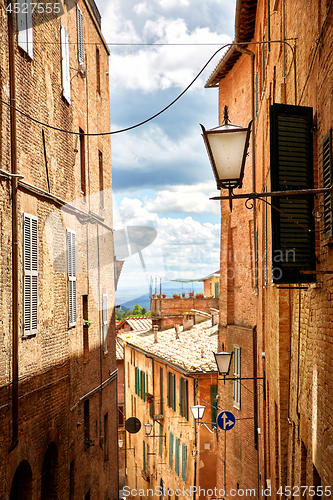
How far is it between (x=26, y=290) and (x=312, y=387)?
5.45 meters

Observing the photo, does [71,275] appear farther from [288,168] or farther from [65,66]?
[288,168]

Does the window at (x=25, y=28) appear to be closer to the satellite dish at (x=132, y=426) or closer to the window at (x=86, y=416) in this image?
the window at (x=86, y=416)

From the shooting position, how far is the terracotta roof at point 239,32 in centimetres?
1502

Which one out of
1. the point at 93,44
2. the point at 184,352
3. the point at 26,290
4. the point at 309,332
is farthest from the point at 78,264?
the point at 184,352

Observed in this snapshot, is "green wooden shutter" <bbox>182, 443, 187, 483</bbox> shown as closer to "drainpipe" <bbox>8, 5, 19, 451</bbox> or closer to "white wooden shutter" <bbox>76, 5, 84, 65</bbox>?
"drainpipe" <bbox>8, 5, 19, 451</bbox>

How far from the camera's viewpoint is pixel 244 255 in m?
17.8

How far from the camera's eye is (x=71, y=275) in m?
13.2

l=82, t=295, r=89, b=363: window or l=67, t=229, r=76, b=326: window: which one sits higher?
l=67, t=229, r=76, b=326: window

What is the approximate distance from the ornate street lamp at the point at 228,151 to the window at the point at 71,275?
830 cm

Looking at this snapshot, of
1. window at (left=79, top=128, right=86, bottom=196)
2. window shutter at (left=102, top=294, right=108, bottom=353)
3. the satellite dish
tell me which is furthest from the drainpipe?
the satellite dish

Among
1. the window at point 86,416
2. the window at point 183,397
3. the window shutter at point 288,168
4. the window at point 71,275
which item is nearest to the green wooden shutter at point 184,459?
the window at point 183,397

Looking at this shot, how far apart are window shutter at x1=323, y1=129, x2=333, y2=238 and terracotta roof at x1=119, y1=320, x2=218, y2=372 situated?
15.5 metres

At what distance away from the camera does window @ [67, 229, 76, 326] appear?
509 inches

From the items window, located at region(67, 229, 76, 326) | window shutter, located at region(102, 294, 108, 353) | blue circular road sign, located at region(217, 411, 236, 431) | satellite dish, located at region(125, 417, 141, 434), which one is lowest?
satellite dish, located at region(125, 417, 141, 434)
